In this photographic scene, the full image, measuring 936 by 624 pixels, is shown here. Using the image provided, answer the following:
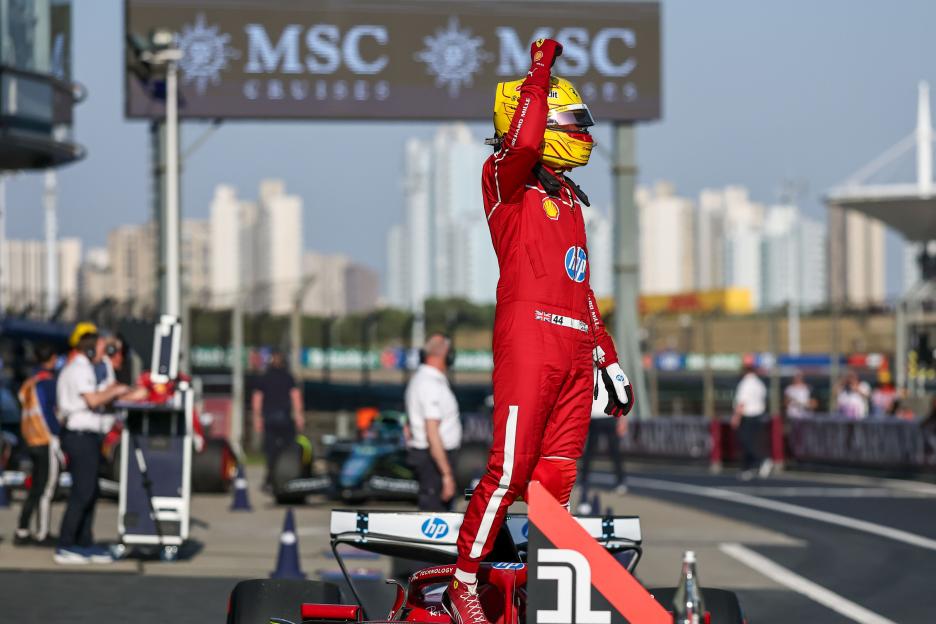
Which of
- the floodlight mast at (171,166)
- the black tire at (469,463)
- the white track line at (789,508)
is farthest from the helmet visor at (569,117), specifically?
the floodlight mast at (171,166)

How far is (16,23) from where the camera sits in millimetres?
27312

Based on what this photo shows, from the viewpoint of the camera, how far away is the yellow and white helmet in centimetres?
588

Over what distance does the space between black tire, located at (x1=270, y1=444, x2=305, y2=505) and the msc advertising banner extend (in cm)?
1393

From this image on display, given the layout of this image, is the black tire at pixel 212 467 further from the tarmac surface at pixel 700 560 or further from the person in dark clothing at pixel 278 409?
the person in dark clothing at pixel 278 409

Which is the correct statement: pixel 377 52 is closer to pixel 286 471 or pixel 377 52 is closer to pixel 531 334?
pixel 286 471

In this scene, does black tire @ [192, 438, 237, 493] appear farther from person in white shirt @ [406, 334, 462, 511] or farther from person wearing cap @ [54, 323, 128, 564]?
person in white shirt @ [406, 334, 462, 511]

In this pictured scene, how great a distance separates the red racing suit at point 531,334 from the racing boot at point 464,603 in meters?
0.06

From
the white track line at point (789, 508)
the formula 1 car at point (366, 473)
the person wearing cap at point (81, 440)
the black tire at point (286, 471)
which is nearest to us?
the person wearing cap at point (81, 440)

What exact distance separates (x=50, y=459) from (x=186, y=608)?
401cm

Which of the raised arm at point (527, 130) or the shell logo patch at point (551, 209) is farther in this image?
the shell logo patch at point (551, 209)

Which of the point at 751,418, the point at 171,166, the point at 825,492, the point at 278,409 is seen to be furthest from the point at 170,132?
the point at 751,418

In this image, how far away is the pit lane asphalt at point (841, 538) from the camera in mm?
10656

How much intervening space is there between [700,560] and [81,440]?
465cm

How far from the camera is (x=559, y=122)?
19.3 feet
